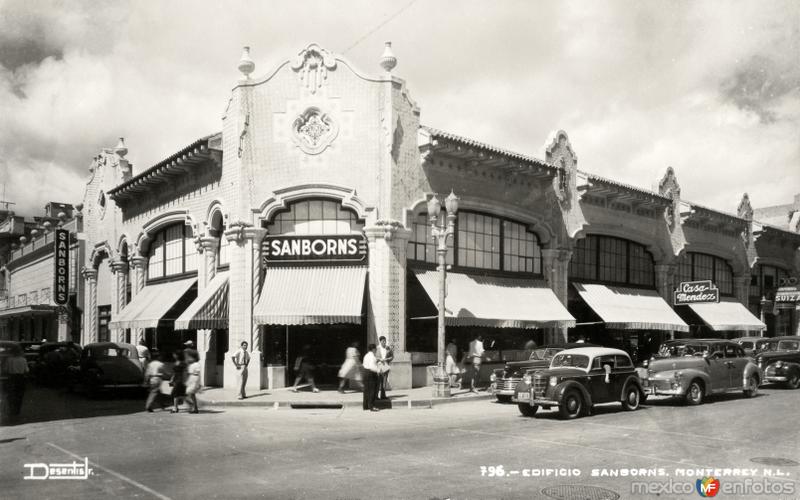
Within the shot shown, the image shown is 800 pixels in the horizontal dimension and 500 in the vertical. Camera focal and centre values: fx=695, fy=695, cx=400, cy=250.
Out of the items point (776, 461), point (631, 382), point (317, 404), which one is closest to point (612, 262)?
point (631, 382)

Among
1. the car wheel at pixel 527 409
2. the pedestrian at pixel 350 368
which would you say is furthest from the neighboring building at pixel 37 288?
the car wheel at pixel 527 409

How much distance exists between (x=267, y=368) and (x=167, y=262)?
31.3 feet

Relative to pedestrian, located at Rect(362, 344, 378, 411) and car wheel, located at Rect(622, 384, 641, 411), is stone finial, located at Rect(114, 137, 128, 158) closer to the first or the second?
pedestrian, located at Rect(362, 344, 378, 411)

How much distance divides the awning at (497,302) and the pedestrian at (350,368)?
338cm

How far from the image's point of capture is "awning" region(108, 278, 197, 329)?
990 inches

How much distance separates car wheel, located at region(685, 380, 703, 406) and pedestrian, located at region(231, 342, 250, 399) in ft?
38.8

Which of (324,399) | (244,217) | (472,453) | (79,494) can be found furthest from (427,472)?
(244,217)

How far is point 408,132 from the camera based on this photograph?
22.5 meters

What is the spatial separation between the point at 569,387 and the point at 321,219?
10214 millimetres

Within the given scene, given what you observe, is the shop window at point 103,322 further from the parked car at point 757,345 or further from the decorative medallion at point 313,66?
the parked car at point 757,345

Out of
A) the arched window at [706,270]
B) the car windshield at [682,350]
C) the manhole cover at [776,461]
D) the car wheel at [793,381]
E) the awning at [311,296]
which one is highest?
the arched window at [706,270]

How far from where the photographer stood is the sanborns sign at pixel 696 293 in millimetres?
30797

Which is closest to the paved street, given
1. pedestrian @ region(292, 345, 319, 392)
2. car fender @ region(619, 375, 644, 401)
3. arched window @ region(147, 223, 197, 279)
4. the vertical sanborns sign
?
car fender @ region(619, 375, 644, 401)

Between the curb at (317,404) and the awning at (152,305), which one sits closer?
the curb at (317,404)
